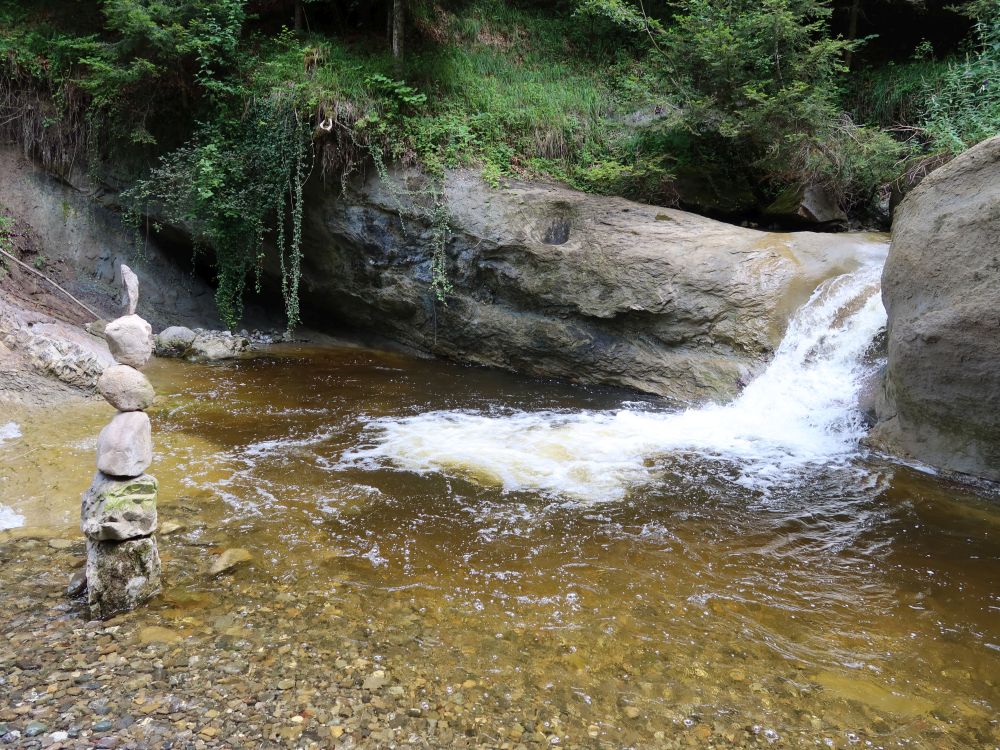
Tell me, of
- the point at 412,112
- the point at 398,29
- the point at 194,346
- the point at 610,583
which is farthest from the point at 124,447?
the point at 398,29

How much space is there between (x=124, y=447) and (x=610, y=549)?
2.43m

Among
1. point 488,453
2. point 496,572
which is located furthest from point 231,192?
point 496,572

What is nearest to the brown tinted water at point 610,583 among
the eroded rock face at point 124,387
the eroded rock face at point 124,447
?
the eroded rock face at point 124,447

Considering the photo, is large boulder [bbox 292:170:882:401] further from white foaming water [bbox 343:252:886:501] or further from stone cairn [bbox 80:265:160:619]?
stone cairn [bbox 80:265:160:619]

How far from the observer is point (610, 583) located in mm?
3270

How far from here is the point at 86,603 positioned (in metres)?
2.76

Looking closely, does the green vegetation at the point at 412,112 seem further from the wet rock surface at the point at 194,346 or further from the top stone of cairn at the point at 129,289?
the top stone of cairn at the point at 129,289

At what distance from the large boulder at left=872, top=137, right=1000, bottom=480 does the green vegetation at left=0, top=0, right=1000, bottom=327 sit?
2.56m

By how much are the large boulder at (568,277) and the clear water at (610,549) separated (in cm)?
68

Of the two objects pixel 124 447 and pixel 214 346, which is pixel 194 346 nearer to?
pixel 214 346

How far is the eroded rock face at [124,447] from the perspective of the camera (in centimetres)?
290

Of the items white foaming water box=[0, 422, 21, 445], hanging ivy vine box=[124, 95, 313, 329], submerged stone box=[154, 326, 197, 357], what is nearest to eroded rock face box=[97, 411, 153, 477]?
white foaming water box=[0, 422, 21, 445]

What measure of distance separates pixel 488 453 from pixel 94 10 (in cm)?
880

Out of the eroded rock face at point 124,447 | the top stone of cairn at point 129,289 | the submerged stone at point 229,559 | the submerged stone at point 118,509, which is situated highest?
the top stone of cairn at point 129,289
